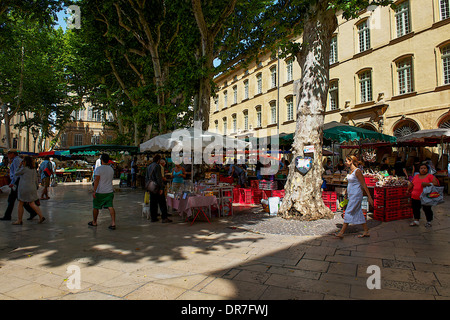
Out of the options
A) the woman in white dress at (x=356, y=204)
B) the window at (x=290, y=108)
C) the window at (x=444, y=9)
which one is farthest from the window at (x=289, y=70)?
the woman in white dress at (x=356, y=204)

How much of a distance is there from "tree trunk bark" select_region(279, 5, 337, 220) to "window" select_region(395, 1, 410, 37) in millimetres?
12774

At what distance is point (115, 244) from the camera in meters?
5.33

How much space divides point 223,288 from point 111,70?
2004 centimetres

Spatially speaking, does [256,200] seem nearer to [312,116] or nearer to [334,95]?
[312,116]

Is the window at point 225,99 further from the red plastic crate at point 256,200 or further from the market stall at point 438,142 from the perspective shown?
the red plastic crate at point 256,200

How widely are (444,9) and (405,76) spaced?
3634 mm

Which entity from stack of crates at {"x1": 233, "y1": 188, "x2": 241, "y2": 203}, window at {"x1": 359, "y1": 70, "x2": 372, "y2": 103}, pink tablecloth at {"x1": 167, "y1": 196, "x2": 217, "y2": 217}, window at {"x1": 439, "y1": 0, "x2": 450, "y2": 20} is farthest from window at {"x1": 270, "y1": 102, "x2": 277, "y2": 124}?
pink tablecloth at {"x1": 167, "y1": 196, "x2": 217, "y2": 217}

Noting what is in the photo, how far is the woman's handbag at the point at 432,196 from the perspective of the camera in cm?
621

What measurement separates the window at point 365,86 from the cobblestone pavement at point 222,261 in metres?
14.3

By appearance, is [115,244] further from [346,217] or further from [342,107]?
[342,107]

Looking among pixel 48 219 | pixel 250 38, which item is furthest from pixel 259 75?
pixel 48 219

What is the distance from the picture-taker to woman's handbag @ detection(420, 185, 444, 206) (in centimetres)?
621

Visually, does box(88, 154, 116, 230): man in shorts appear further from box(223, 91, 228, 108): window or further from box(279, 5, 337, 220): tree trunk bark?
box(223, 91, 228, 108): window
